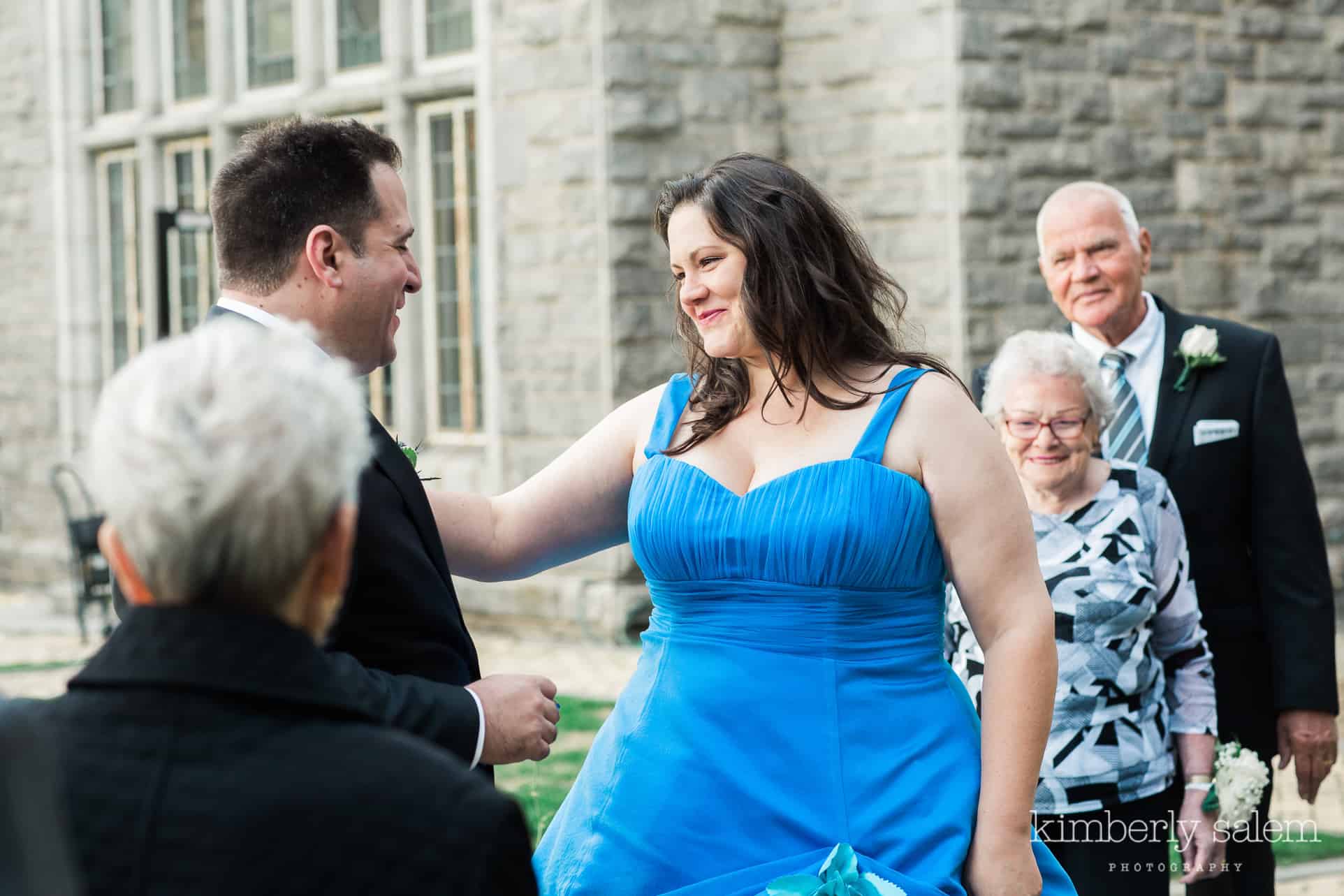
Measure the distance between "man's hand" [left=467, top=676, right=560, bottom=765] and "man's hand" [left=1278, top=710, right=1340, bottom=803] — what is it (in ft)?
7.81

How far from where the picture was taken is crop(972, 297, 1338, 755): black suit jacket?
4.23 metres

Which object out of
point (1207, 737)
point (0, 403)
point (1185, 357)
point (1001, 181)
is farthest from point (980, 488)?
point (0, 403)

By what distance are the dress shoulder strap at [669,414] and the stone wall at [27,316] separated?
11896 mm

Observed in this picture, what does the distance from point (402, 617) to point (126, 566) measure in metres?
1.08

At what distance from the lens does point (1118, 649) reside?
3.73 meters

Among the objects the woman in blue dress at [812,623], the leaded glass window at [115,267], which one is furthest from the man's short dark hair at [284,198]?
the leaded glass window at [115,267]

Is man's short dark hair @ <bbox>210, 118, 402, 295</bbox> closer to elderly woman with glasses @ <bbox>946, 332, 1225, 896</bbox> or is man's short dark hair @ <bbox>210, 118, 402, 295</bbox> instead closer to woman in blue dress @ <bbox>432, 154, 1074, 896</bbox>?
woman in blue dress @ <bbox>432, 154, 1074, 896</bbox>

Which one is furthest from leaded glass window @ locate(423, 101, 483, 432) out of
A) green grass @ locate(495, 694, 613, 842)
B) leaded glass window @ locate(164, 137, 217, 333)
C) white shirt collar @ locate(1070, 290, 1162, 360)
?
white shirt collar @ locate(1070, 290, 1162, 360)

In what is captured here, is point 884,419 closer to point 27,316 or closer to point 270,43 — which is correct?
point 270,43

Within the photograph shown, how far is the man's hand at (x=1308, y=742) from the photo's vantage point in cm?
425

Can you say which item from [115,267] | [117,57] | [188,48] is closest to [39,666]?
[115,267]

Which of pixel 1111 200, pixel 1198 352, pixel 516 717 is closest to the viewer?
pixel 516 717

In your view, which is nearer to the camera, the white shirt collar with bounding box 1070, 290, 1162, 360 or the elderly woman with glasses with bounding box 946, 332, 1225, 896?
the elderly woman with glasses with bounding box 946, 332, 1225, 896

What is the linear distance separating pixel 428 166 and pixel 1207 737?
851 centimetres
